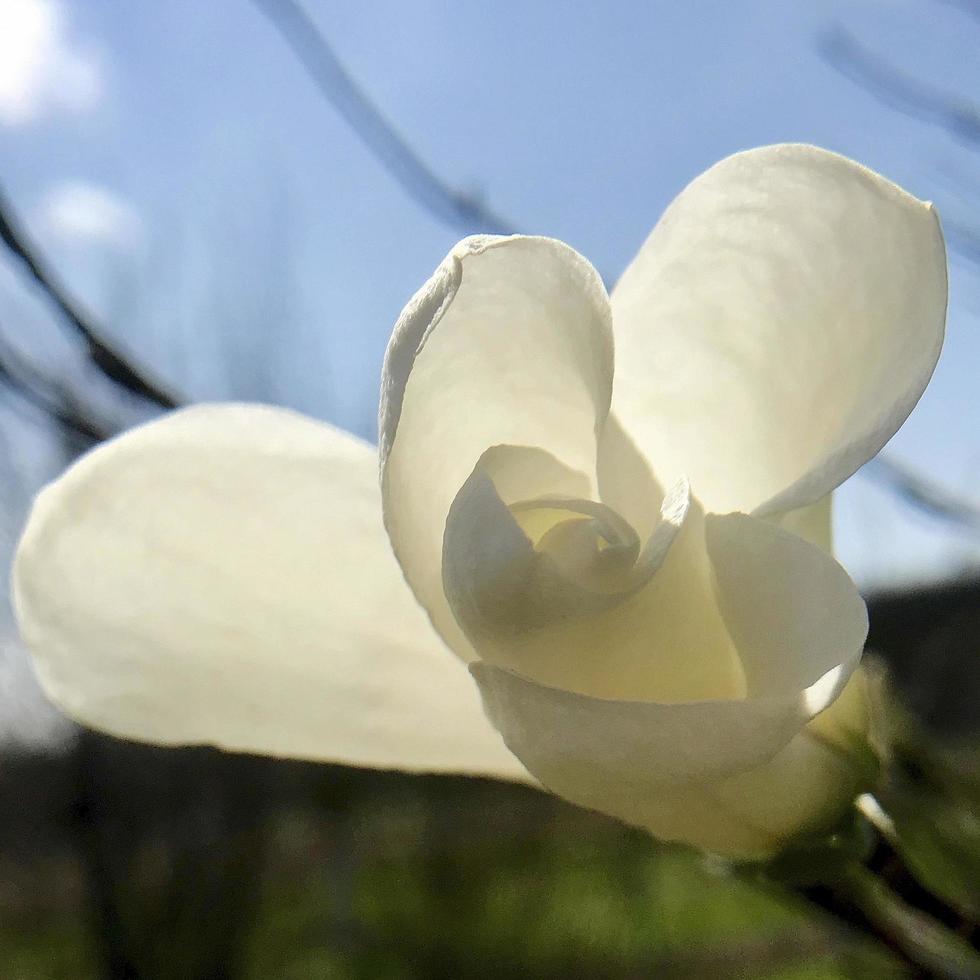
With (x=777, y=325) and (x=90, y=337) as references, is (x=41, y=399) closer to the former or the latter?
(x=90, y=337)

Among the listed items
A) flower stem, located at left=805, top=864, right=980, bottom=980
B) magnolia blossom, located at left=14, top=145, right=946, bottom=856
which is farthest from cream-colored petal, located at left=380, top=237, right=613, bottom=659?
flower stem, located at left=805, top=864, right=980, bottom=980

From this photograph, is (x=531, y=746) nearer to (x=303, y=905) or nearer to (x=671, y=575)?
(x=671, y=575)

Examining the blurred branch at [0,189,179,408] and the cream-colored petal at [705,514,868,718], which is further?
the blurred branch at [0,189,179,408]

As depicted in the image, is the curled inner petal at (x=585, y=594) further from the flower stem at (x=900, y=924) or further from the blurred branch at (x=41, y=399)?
the blurred branch at (x=41, y=399)

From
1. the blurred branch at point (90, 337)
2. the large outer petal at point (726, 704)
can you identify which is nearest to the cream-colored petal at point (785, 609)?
the large outer petal at point (726, 704)

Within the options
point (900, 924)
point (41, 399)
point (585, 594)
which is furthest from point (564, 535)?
point (41, 399)

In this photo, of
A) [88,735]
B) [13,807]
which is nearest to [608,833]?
[13,807]

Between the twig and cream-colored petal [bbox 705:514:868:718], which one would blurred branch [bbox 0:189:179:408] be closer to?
the twig
